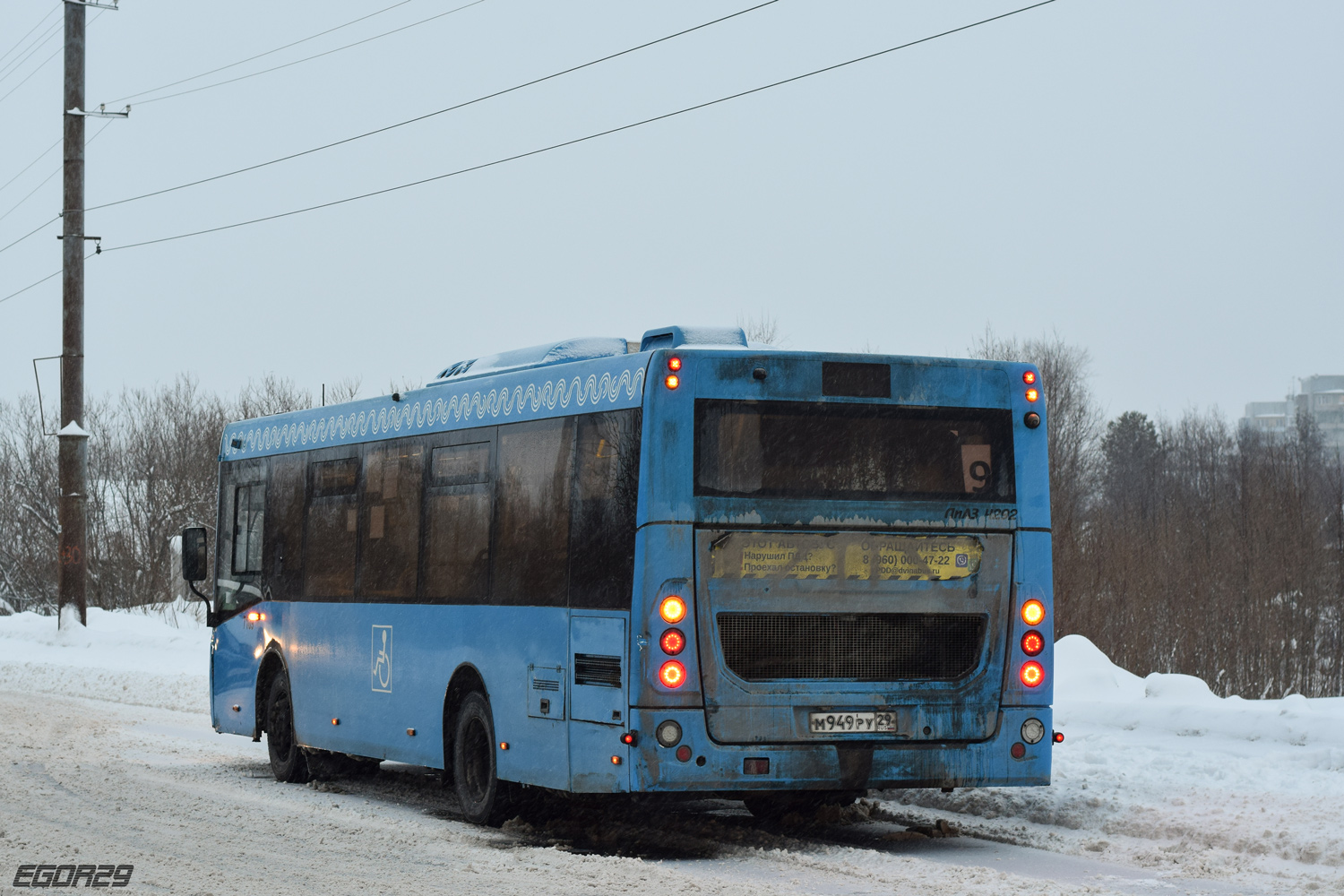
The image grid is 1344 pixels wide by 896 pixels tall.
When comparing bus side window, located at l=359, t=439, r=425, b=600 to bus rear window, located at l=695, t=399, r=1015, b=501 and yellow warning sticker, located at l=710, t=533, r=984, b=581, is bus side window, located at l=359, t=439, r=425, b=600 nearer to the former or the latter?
bus rear window, located at l=695, t=399, r=1015, b=501

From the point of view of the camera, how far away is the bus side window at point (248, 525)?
14164 mm

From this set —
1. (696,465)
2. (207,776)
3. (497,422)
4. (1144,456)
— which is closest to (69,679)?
(207,776)

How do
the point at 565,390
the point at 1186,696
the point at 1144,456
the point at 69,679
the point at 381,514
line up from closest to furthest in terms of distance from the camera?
1. the point at 565,390
2. the point at 381,514
3. the point at 1186,696
4. the point at 69,679
5. the point at 1144,456

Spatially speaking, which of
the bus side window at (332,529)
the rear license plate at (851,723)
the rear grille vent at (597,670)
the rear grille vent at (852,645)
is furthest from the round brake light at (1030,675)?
the bus side window at (332,529)

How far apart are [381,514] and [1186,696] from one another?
7.71m

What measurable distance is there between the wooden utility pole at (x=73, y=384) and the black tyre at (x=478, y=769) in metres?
21.2

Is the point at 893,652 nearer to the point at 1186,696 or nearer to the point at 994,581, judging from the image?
the point at 994,581

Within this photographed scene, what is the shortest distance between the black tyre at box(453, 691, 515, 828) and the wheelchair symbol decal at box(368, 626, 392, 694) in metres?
1.10

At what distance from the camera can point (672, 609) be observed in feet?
28.4

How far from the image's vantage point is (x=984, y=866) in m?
8.45

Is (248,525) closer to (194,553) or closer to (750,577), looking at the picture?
(194,553)

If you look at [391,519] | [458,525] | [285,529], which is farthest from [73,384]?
[458,525]

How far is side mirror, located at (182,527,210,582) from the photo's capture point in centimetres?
1452

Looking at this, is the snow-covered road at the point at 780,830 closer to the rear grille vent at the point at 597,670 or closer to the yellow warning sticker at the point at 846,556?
the rear grille vent at the point at 597,670
